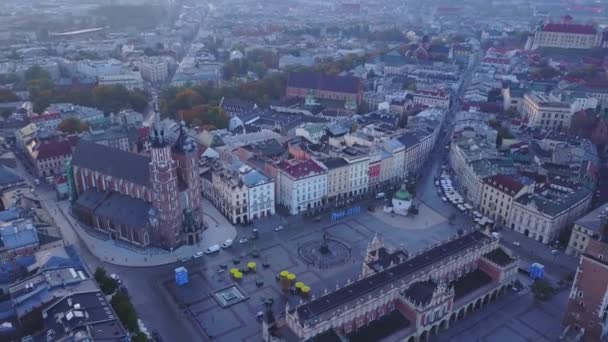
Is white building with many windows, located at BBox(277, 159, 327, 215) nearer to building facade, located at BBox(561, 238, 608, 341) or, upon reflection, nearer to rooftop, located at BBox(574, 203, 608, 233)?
rooftop, located at BBox(574, 203, 608, 233)

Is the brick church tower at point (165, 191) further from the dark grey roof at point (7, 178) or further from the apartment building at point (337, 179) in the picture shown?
the apartment building at point (337, 179)

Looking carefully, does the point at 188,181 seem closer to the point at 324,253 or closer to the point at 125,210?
the point at 125,210

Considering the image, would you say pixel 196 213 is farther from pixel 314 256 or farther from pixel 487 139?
pixel 487 139

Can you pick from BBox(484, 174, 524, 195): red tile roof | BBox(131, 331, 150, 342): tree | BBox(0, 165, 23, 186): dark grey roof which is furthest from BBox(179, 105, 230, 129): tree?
BBox(131, 331, 150, 342): tree

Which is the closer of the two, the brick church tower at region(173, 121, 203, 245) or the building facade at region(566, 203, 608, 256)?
the building facade at region(566, 203, 608, 256)

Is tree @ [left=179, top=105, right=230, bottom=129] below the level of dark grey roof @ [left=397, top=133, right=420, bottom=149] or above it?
below

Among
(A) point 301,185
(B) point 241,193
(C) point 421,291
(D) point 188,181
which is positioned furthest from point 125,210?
(C) point 421,291
